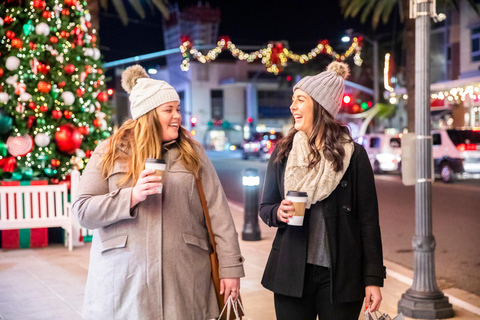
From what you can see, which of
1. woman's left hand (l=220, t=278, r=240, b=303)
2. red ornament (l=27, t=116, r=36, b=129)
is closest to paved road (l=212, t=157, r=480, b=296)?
woman's left hand (l=220, t=278, r=240, b=303)

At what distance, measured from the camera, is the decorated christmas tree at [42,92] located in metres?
9.68

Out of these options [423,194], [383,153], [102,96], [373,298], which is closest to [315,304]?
[373,298]

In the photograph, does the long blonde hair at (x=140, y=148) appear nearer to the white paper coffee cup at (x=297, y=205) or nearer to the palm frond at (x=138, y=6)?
the white paper coffee cup at (x=297, y=205)

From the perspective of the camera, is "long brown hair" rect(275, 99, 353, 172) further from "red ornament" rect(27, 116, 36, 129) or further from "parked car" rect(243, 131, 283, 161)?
"parked car" rect(243, 131, 283, 161)

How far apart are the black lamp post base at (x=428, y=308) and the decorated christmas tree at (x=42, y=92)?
613 centimetres

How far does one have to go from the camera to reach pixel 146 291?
2.90m

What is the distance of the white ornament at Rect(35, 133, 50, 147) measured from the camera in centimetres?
969

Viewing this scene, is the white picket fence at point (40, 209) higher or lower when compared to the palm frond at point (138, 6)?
lower

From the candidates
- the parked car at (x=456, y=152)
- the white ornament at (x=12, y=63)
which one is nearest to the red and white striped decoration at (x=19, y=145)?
the white ornament at (x=12, y=63)

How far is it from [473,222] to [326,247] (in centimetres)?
997

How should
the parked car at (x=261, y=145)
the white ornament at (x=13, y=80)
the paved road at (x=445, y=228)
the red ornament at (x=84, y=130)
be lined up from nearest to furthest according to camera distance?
the paved road at (x=445, y=228)
the white ornament at (x=13, y=80)
the red ornament at (x=84, y=130)
the parked car at (x=261, y=145)

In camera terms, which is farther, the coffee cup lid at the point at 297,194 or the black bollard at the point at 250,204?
the black bollard at the point at 250,204

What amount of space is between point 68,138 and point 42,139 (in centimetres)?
40

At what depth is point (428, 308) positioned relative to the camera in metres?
5.82
